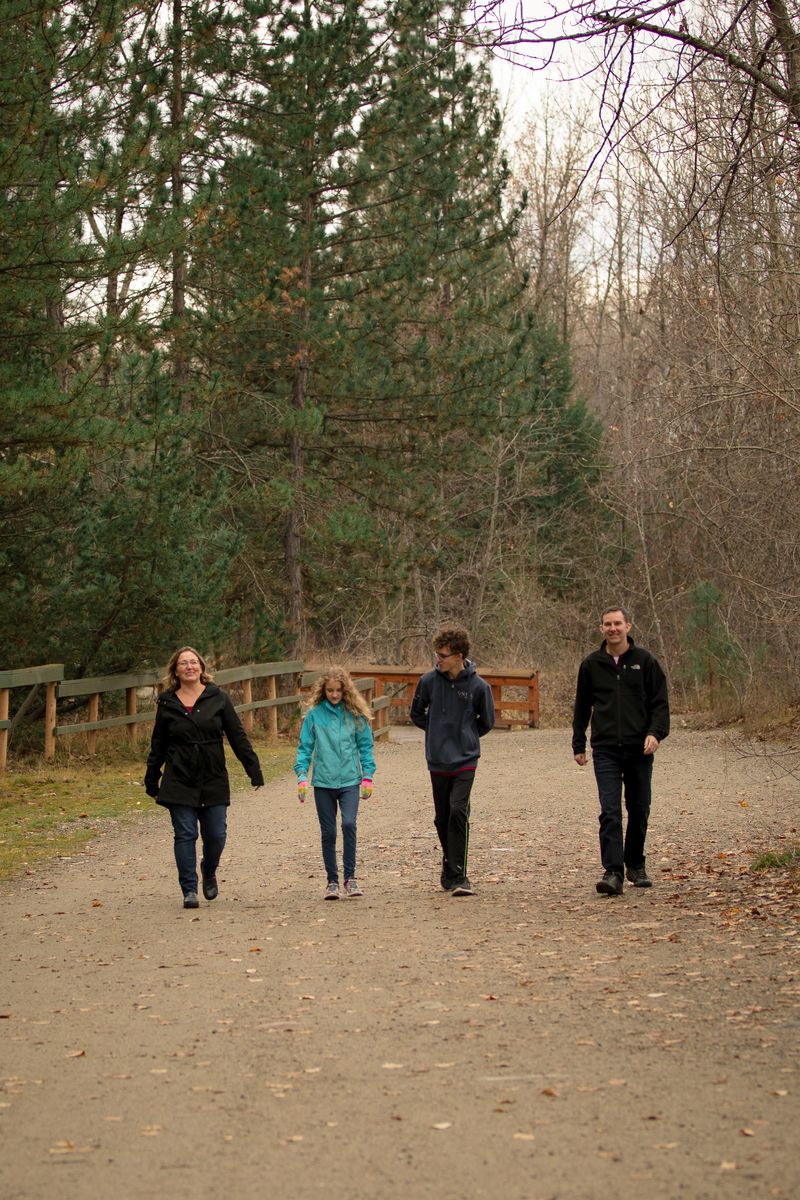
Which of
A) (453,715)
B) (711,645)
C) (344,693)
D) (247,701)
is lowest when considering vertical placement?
(247,701)

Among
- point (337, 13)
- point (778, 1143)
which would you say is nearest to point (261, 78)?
point (337, 13)

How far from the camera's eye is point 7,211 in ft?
49.1

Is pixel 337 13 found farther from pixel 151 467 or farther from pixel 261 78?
pixel 151 467

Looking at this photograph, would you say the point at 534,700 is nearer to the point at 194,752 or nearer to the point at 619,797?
the point at 619,797

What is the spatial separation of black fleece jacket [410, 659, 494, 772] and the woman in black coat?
1.20m

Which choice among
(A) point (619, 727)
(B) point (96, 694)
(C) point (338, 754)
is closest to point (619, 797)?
(A) point (619, 727)

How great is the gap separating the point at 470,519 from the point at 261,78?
1610 centimetres

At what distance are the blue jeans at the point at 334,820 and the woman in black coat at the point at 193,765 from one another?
48 centimetres

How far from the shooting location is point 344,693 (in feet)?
32.5

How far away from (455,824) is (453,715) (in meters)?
0.73

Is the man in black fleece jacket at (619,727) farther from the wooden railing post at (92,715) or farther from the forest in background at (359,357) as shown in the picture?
the wooden railing post at (92,715)

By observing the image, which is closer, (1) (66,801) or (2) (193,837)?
(2) (193,837)

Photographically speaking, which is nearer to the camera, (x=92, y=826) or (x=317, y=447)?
(x=92, y=826)

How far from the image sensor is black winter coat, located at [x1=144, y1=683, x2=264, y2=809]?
9531mm
